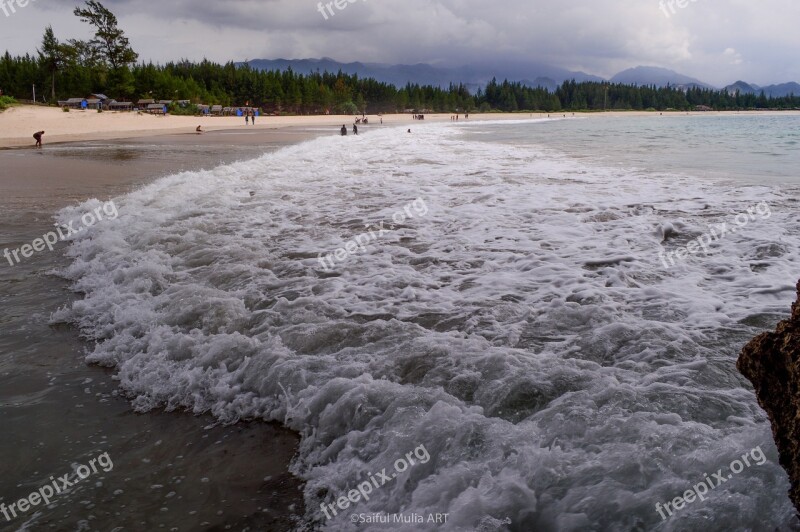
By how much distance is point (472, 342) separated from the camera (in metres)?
4.42

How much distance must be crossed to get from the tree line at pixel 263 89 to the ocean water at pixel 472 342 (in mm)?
83154

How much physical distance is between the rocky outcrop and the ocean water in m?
0.41

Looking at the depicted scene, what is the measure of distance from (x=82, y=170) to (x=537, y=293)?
688 inches

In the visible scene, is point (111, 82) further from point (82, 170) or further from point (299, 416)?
point (299, 416)

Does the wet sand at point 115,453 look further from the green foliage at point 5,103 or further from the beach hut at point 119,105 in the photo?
the beach hut at point 119,105

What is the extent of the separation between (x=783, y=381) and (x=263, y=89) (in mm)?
113509

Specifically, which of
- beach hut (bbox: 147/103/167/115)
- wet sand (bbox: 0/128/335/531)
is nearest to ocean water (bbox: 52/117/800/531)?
wet sand (bbox: 0/128/335/531)

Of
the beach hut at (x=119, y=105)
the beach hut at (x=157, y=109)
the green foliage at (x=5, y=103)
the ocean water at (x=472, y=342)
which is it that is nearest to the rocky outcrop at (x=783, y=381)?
the ocean water at (x=472, y=342)

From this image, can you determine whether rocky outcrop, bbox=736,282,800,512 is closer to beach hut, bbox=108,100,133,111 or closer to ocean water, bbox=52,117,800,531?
ocean water, bbox=52,117,800,531

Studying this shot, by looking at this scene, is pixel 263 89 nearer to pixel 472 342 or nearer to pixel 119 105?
pixel 119 105

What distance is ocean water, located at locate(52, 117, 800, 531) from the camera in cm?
272

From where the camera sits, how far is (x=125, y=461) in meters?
3.11

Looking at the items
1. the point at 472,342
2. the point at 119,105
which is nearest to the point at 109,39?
the point at 119,105

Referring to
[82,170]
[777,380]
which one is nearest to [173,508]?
[777,380]
